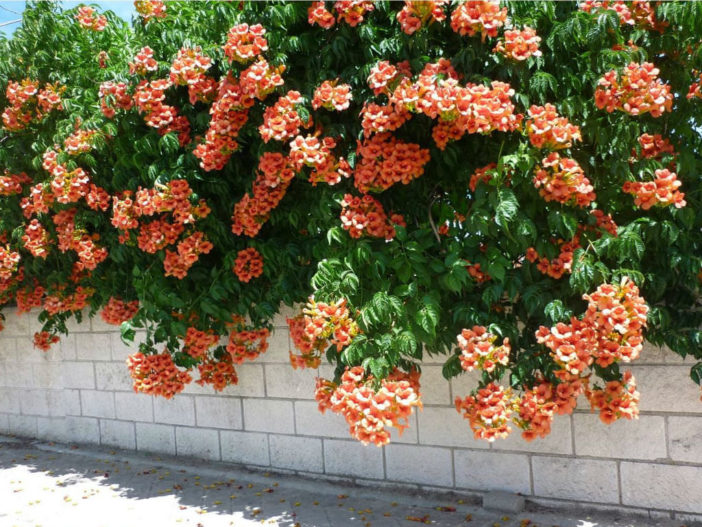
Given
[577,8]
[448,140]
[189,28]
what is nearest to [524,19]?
[577,8]

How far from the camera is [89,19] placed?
4637 millimetres

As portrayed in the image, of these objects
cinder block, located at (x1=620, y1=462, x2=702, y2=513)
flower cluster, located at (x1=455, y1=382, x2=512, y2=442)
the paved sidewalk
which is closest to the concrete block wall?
cinder block, located at (x1=620, y1=462, x2=702, y2=513)

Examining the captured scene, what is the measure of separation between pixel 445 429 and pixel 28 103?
3.50 metres

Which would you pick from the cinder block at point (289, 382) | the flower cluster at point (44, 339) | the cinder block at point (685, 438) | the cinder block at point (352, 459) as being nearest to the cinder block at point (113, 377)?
the flower cluster at point (44, 339)

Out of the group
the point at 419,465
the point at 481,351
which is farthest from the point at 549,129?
the point at 419,465

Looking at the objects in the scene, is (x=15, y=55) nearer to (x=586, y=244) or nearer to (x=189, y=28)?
(x=189, y=28)

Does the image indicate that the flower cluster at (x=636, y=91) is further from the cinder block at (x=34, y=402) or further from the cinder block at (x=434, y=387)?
the cinder block at (x=34, y=402)

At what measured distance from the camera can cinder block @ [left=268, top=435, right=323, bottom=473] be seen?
4.15 m

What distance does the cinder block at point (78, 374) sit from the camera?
5.29 metres

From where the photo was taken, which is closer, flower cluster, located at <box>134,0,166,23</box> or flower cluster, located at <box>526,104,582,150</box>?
flower cluster, located at <box>526,104,582,150</box>

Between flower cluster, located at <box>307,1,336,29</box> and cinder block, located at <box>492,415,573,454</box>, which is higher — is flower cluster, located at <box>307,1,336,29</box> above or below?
above

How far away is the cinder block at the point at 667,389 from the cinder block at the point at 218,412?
8.29 feet

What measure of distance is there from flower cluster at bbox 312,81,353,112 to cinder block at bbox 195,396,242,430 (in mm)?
2262

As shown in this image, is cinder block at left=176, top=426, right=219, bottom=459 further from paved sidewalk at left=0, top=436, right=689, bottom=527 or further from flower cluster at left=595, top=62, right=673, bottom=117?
flower cluster at left=595, top=62, right=673, bottom=117
